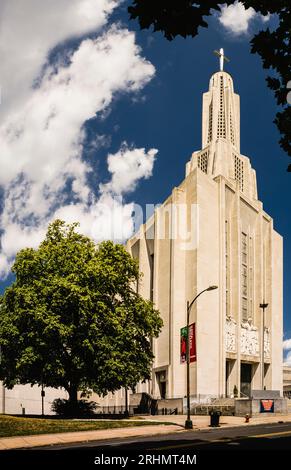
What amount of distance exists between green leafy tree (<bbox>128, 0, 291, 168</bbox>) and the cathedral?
38.9 metres

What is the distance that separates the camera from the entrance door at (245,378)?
2405 inches

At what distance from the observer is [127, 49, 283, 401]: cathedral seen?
53188 mm

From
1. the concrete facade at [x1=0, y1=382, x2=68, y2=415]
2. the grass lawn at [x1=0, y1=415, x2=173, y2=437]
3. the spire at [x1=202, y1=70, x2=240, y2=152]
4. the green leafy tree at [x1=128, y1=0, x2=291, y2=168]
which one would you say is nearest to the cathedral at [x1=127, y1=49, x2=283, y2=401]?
the spire at [x1=202, y1=70, x2=240, y2=152]

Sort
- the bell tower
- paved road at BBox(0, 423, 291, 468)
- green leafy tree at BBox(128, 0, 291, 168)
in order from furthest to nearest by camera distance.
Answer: the bell tower, paved road at BBox(0, 423, 291, 468), green leafy tree at BBox(128, 0, 291, 168)

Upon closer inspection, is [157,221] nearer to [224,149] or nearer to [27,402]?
[224,149]

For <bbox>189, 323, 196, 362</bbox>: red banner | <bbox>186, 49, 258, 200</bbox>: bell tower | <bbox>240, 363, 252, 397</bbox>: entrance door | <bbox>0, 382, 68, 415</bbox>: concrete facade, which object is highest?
<bbox>186, 49, 258, 200</bbox>: bell tower

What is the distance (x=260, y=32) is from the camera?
9805 mm

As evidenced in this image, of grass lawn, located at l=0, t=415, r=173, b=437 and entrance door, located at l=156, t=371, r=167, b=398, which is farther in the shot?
entrance door, located at l=156, t=371, r=167, b=398

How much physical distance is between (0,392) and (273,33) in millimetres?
66665

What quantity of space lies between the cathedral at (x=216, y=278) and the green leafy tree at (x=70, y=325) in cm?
1202

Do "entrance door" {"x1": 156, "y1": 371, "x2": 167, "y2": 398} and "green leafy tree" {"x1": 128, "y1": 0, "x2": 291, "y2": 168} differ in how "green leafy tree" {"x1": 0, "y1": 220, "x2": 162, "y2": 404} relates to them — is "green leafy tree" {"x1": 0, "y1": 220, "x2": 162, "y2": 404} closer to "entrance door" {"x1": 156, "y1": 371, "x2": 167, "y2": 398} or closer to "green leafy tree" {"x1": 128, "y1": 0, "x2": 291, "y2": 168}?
"entrance door" {"x1": 156, "y1": 371, "x2": 167, "y2": 398}
